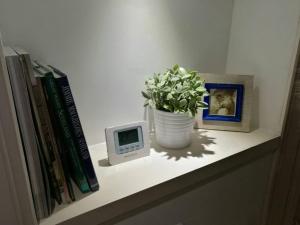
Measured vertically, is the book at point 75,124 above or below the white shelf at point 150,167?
above

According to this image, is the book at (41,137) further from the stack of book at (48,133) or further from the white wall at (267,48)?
the white wall at (267,48)

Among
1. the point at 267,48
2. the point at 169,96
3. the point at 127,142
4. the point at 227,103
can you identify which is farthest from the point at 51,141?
the point at 267,48

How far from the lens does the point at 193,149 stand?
0.97m

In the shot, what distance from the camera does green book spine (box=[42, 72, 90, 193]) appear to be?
2.03 ft

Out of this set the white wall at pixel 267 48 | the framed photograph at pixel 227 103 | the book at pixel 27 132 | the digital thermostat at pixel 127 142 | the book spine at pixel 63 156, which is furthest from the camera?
the framed photograph at pixel 227 103

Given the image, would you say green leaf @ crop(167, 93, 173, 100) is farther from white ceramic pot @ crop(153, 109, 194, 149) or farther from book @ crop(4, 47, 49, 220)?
book @ crop(4, 47, 49, 220)

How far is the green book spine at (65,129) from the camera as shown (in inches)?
24.4

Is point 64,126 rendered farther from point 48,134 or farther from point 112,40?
point 112,40

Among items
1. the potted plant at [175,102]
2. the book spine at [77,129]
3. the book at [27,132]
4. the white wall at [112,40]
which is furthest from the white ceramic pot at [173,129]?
the book at [27,132]

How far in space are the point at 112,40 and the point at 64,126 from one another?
1.19ft

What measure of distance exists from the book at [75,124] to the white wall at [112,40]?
162mm

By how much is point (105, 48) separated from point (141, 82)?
0.63 feet

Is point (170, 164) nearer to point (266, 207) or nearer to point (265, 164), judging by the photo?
point (265, 164)

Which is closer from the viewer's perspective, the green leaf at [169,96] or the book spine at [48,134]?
the book spine at [48,134]
